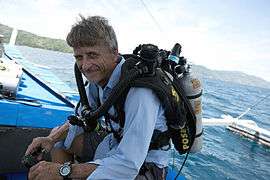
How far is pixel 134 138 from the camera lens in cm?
165

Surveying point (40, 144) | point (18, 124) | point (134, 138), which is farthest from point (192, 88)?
point (18, 124)

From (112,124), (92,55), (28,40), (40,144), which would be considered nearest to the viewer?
(92,55)

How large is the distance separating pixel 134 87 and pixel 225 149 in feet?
32.1

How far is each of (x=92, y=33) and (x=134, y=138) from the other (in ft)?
2.41

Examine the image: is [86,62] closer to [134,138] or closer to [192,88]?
[134,138]

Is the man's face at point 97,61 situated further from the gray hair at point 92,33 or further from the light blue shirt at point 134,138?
the light blue shirt at point 134,138

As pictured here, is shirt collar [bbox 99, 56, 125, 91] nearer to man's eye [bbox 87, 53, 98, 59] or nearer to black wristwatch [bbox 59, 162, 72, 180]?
man's eye [bbox 87, 53, 98, 59]

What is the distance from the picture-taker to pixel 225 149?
34.9 ft

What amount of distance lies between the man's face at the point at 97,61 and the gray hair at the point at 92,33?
0.12 feet

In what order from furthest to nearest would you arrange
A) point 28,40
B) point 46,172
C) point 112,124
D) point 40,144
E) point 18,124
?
point 28,40 → point 18,124 → point 40,144 → point 112,124 → point 46,172

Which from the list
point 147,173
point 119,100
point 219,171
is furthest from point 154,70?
point 219,171

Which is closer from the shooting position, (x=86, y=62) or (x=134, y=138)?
(x=134, y=138)

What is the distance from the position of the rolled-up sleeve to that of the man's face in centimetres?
36

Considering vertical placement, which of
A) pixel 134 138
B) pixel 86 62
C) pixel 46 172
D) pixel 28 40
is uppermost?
pixel 86 62
